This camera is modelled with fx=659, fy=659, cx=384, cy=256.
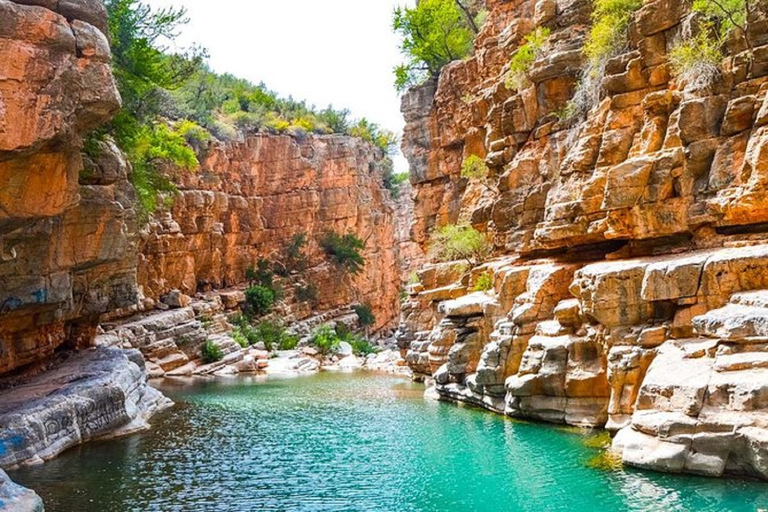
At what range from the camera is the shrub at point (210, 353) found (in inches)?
1518

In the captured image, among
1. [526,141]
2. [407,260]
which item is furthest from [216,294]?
[526,141]

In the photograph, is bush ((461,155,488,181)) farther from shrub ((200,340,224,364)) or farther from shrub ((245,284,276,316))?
shrub ((245,284,276,316))

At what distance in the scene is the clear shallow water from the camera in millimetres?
12172

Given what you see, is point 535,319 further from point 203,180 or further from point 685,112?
point 203,180

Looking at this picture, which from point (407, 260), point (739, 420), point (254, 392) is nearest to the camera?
point (739, 420)

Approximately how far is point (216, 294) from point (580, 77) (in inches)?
1243

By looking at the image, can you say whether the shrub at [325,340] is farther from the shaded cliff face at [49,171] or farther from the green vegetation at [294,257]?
the shaded cliff face at [49,171]

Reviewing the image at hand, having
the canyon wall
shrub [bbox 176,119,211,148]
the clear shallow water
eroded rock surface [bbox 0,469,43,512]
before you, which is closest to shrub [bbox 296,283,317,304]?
the canyon wall

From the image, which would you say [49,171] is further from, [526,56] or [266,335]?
[266,335]

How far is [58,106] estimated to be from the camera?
12695 mm

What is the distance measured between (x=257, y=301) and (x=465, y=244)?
24050 mm

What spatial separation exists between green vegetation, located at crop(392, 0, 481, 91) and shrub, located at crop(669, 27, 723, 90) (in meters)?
20.1

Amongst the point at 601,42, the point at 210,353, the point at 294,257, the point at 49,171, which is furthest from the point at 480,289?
the point at 294,257

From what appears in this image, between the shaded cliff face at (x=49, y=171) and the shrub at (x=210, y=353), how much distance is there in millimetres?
16566
